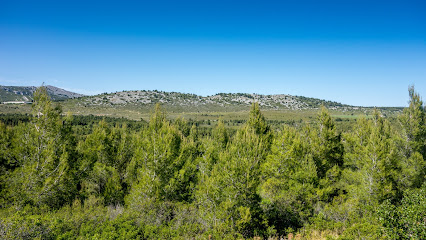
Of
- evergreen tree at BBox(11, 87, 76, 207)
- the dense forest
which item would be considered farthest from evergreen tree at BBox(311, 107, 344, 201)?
evergreen tree at BBox(11, 87, 76, 207)

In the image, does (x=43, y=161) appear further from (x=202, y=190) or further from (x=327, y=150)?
(x=327, y=150)

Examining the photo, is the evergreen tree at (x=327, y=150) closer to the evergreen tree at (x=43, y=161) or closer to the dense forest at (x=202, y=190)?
the dense forest at (x=202, y=190)

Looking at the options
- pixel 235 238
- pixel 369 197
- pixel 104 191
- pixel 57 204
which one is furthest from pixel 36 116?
pixel 369 197

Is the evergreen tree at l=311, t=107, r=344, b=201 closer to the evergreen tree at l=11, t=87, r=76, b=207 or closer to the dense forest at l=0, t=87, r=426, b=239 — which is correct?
the dense forest at l=0, t=87, r=426, b=239

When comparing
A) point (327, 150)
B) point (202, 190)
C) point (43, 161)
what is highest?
point (327, 150)

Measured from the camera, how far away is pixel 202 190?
20.7 metres

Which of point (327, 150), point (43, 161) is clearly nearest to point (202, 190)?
point (43, 161)

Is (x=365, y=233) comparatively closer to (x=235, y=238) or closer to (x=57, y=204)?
(x=235, y=238)

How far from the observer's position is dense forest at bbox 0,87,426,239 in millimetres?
16781

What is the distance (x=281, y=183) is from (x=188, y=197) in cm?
1136

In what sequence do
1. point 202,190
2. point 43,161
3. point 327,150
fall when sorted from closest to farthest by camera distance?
point 202,190 < point 43,161 < point 327,150

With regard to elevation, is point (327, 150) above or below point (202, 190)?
above

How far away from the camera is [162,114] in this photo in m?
24.3

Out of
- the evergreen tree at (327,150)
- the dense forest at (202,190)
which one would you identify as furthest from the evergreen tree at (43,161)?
the evergreen tree at (327,150)
